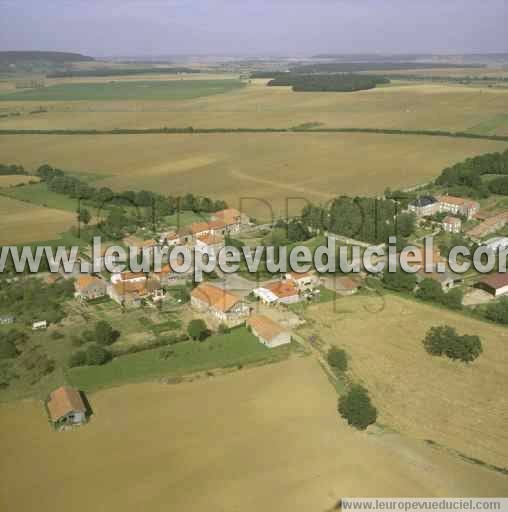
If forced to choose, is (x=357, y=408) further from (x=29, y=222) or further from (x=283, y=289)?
(x=29, y=222)

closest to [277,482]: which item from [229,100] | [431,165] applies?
[431,165]

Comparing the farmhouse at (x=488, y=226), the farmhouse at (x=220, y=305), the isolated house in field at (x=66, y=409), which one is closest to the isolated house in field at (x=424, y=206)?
the farmhouse at (x=488, y=226)

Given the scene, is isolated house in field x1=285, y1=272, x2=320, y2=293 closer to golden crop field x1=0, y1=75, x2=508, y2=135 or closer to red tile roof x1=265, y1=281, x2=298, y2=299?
red tile roof x1=265, y1=281, x2=298, y2=299

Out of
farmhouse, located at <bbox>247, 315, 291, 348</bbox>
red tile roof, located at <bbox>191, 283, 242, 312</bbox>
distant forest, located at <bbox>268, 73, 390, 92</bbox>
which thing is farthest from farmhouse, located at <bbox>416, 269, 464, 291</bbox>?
distant forest, located at <bbox>268, 73, 390, 92</bbox>

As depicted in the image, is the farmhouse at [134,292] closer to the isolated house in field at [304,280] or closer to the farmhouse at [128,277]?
the farmhouse at [128,277]

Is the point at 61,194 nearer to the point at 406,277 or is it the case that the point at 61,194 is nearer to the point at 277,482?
the point at 406,277

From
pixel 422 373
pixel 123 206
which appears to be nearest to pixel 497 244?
pixel 422 373
